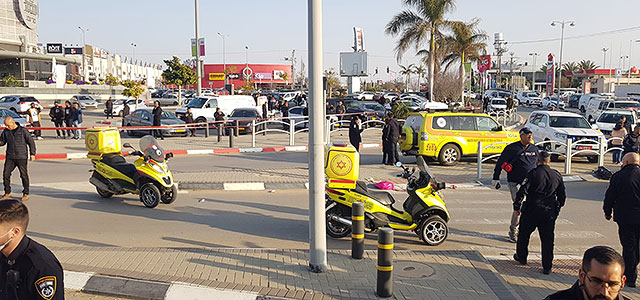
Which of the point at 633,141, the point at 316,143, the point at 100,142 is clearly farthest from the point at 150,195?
Result: the point at 633,141

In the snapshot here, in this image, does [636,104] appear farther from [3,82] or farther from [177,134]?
[3,82]

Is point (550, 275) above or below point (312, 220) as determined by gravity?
below

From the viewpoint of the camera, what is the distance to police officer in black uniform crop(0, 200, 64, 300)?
3.24 metres

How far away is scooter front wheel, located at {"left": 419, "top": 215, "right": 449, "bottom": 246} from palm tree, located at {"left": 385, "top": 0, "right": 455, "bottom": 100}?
30.6 metres

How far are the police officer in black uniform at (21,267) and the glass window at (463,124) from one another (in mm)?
14943

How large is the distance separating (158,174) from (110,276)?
4.62 meters

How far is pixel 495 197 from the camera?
12.5 meters

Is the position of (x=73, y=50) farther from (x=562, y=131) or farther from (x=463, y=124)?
(x=562, y=131)

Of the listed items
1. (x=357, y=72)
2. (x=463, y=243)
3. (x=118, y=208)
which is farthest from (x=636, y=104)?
(x=118, y=208)

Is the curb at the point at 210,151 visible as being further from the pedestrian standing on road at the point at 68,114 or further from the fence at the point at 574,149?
the fence at the point at 574,149

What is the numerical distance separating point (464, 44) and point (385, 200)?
3903cm

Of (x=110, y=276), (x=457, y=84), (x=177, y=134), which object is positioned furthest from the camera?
(x=457, y=84)

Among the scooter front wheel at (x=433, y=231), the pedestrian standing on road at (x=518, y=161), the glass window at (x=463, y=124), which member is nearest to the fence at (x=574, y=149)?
the glass window at (x=463, y=124)

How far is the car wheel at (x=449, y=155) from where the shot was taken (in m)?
16.8
